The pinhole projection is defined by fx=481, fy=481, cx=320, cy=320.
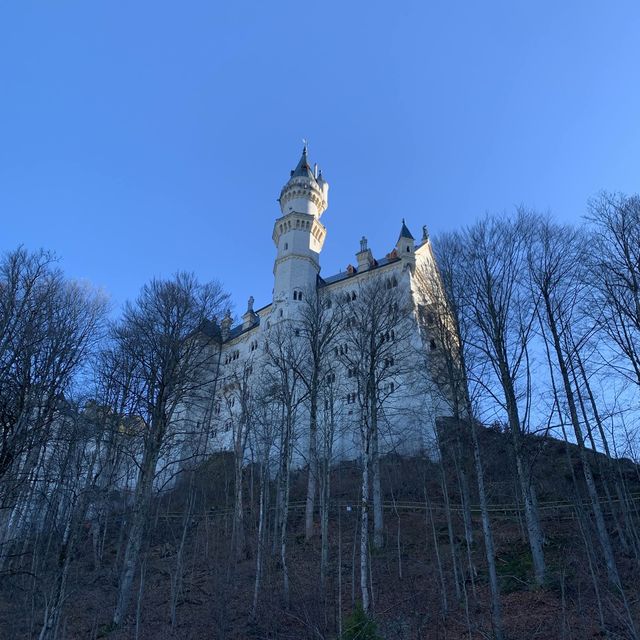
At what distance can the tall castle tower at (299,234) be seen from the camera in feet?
158

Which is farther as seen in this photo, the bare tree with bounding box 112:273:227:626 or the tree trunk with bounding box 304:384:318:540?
the tree trunk with bounding box 304:384:318:540

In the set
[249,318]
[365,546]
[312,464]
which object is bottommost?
[365,546]

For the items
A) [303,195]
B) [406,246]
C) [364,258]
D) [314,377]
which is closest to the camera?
[314,377]

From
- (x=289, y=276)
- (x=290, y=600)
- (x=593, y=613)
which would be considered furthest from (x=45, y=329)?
(x=289, y=276)

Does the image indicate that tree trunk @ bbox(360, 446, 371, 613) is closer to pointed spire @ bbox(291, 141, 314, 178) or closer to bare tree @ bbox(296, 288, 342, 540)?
bare tree @ bbox(296, 288, 342, 540)

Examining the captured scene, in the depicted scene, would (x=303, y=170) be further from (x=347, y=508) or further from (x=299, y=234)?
(x=347, y=508)

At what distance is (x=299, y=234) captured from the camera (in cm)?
5162

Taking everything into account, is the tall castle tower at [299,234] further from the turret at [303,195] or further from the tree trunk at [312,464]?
the tree trunk at [312,464]

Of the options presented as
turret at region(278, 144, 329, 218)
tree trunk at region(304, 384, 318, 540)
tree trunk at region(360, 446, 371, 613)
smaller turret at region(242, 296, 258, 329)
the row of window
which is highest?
turret at region(278, 144, 329, 218)

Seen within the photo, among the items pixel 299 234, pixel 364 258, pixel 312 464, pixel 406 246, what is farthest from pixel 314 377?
pixel 299 234

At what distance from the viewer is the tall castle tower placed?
158 ft

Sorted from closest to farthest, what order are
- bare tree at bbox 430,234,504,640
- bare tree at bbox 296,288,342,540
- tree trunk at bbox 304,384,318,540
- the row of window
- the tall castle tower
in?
bare tree at bbox 430,234,504,640 → tree trunk at bbox 304,384,318,540 → bare tree at bbox 296,288,342,540 → the tall castle tower → the row of window

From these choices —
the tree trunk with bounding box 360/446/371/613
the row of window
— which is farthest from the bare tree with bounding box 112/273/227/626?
the row of window

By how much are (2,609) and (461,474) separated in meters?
18.4
